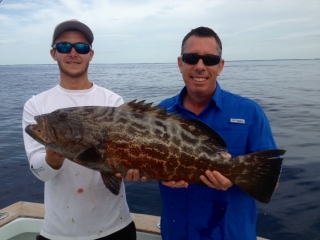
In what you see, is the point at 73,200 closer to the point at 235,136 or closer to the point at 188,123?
the point at 188,123

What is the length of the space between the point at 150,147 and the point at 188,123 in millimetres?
464

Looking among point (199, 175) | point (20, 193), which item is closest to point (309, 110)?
point (20, 193)

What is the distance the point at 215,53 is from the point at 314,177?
23.0ft

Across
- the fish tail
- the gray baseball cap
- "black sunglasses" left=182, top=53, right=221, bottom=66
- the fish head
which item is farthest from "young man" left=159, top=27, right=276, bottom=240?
the gray baseball cap

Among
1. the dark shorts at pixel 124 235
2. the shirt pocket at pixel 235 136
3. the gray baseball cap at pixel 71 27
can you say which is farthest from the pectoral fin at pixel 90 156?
the gray baseball cap at pixel 71 27

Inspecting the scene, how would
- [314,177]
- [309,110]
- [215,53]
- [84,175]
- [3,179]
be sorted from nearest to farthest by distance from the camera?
[215,53]
[84,175]
[314,177]
[3,179]
[309,110]

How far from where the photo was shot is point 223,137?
120 inches

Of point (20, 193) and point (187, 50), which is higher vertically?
point (187, 50)

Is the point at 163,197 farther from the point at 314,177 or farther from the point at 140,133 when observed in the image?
the point at 314,177

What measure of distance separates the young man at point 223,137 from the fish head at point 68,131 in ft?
2.89

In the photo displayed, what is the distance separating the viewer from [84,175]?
11.0 ft

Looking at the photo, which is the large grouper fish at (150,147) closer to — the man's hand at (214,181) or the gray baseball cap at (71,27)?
the man's hand at (214,181)

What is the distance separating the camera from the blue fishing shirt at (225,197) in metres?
2.96

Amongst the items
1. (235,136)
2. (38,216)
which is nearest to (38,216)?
(38,216)
